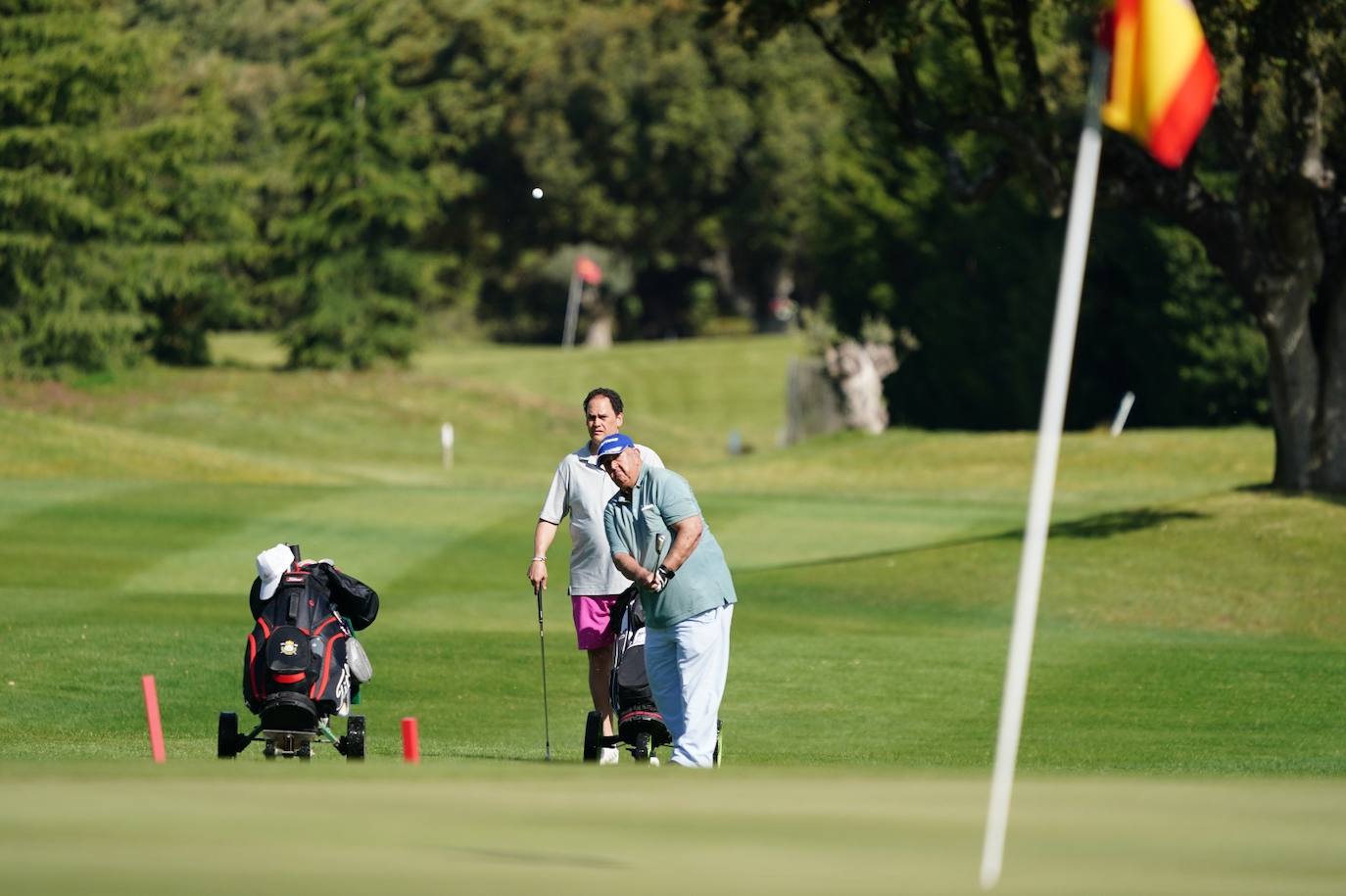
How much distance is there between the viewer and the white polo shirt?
12.4m

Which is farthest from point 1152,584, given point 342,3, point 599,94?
point 599,94

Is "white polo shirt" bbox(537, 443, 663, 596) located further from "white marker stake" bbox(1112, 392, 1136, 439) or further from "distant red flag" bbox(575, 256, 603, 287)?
"distant red flag" bbox(575, 256, 603, 287)

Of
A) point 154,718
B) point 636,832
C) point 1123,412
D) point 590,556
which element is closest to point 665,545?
point 590,556

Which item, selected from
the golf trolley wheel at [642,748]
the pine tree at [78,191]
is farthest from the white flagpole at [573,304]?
the golf trolley wheel at [642,748]

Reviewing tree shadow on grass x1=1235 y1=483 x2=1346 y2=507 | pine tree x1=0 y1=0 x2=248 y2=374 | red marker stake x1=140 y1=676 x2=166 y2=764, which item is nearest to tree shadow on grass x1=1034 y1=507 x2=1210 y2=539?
tree shadow on grass x1=1235 y1=483 x2=1346 y2=507

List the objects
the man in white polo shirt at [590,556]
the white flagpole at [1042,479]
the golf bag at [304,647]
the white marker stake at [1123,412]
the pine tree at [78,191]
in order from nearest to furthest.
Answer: the white flagpole at [1042,479]
the golf bag at [304,647]
the man in white polo shirt at [590,556]
the white marker stake at [1123,412]
the pine tree at [78,191]

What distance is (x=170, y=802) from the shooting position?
710 cm

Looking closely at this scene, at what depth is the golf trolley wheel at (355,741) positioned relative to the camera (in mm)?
11555

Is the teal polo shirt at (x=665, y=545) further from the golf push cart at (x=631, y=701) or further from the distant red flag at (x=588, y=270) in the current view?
the distant red flag at (x=588, y=270)

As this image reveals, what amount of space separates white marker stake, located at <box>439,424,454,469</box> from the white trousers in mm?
35643

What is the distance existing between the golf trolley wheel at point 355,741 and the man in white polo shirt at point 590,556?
1332 millimetres

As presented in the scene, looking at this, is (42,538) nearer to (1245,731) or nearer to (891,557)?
(891,557)

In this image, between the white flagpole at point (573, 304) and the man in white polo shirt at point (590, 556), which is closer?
the man in white polo shirt at point (590, 556)

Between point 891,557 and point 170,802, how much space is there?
60.9 ft
